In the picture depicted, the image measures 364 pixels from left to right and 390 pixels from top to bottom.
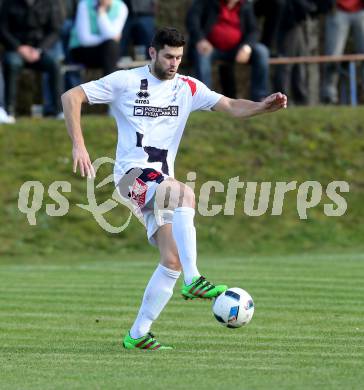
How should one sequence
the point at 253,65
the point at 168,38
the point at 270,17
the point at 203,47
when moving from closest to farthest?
the point at 168,38
the point at 203,47
the point at 253,65
the point at 270,17

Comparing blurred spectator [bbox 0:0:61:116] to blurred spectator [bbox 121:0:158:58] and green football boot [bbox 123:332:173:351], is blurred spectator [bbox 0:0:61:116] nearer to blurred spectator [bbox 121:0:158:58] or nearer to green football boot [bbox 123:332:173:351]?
blurred spectator [bbox 121:0:158:58]

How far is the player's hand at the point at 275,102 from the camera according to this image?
9.13 m

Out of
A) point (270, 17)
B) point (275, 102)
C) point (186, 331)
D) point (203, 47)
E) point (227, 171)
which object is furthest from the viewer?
point (270, 17)

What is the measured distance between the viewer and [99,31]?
62.6 feet

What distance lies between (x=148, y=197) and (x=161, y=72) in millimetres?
927

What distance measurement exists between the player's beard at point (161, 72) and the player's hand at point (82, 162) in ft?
2.92

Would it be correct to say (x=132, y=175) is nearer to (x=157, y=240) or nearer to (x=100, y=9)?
(x=157, y=240)

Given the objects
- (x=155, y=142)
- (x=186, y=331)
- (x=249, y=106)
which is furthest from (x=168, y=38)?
(x=186, y=331)

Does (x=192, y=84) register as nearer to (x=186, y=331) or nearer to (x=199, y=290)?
(x=199, y=290)

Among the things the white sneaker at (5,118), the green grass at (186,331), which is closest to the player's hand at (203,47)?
the white sneaker at (5,118)

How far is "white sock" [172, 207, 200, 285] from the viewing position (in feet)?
28.4

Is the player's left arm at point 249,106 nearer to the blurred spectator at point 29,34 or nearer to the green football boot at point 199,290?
the green football boot at point 199,290

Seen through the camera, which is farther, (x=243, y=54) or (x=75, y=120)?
(x=243, y=54)

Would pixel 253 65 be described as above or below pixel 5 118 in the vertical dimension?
above
